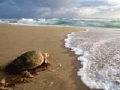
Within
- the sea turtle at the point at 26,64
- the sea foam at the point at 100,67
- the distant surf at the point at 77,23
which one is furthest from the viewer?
the distant surf at the point at 77,23

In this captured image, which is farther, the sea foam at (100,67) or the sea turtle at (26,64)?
the sea turtle at (26,64)

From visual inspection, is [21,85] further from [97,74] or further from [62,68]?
[97,74]

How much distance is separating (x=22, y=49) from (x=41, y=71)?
2317mm

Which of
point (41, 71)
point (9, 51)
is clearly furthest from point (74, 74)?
point (9, 51)

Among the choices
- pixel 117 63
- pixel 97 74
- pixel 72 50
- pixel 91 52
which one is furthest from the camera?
pixel 72 50

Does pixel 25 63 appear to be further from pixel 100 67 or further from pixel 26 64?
pixel 100 67

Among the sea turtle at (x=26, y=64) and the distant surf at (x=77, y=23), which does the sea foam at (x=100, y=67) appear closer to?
the sea turtle at (x=26, y=64)

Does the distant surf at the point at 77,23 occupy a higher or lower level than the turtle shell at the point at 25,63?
lower

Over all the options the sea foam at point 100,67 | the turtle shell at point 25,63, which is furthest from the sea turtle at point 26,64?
the sea foam at point 100,67

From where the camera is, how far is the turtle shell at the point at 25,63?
470 centimetres

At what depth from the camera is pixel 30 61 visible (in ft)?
15.9

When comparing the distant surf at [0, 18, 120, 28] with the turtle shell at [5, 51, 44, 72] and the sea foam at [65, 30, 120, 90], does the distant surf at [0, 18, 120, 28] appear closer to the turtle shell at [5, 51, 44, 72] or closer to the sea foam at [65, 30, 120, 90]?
the sea foam at [65, 30, 120, 90]

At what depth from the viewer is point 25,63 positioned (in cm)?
476

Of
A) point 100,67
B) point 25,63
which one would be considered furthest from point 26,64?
point 100,67
